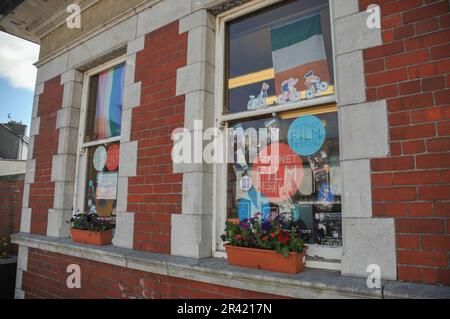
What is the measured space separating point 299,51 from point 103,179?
115 inches

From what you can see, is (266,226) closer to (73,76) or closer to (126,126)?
(126,126)

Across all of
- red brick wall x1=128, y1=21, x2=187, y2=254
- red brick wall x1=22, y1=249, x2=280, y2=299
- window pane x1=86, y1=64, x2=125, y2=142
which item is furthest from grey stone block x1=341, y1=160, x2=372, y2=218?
window pane x1=86, y1=64, x2=125, y2=142

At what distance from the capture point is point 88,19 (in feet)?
14.5

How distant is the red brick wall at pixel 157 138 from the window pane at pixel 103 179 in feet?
2.22

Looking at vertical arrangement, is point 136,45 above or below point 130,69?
above

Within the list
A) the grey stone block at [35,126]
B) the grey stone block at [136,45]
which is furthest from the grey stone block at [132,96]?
the grey stone block at [35,126]

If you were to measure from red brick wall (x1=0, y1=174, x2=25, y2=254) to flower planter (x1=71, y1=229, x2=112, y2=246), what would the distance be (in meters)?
3.08

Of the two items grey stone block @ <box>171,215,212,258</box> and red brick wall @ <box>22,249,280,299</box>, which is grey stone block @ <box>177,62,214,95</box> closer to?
grey stone block @ <box>171,215,212,258</box>

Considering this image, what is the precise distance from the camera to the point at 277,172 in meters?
2.70

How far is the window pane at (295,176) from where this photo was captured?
7.89ft

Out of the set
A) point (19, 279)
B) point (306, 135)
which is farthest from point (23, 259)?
point (306, 135)

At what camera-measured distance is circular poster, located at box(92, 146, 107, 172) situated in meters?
4.17
